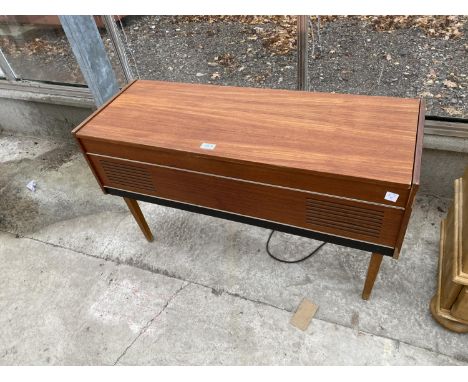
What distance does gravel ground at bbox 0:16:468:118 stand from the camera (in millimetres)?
1936

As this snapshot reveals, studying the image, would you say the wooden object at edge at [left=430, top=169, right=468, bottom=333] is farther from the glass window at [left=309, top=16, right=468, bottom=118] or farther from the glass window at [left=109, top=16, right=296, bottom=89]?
the glass window at [left=109, top=16, right=296, bottom=89]

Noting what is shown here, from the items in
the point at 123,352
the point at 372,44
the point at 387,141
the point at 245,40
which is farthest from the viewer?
the point at 245,40

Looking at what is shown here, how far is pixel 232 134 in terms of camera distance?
57.1 inches

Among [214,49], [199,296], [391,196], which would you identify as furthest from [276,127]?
[214,49]

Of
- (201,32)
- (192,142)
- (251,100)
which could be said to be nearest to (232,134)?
(192,142)

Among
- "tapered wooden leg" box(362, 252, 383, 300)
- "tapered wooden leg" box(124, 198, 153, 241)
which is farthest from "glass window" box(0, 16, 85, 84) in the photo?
"tapered wooden leg" box(362, 252, 383, 300)

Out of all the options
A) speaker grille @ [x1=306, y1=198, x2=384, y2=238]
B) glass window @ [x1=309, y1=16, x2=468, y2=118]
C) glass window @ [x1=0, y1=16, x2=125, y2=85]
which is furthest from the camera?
glass window @ [x1=0, y1=16, x2=125, y2=85]

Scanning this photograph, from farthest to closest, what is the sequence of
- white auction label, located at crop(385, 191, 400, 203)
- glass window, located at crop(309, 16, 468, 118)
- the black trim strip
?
glass window, located at crop(309, 16, 468, 118), the black trim strip, white auction label, located at crop(385, 191, 400, 203)

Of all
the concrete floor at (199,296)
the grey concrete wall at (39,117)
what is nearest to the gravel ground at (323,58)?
the grey concrete wall at (39,117)

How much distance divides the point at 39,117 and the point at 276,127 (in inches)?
98.7

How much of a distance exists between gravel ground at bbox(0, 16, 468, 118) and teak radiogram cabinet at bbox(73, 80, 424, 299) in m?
0.61

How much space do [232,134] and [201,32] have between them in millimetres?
1134

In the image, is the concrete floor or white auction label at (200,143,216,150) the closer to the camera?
white auction label at (200,143,216,150)
